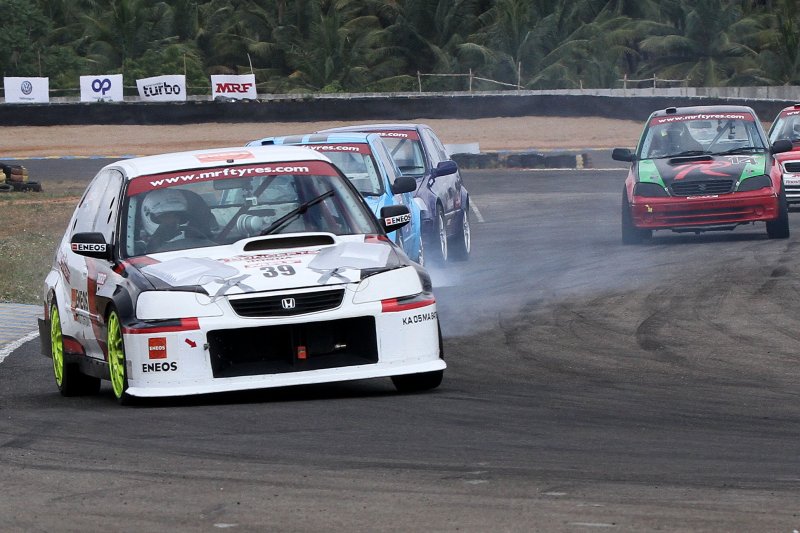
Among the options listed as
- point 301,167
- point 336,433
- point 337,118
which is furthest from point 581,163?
point 336,433

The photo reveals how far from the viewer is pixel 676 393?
8578mm

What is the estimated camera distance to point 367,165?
49.1 ft

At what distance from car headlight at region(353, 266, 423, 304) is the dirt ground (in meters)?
37.4

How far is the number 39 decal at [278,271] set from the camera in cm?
833

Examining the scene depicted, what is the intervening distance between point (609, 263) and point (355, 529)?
1202 centimetres

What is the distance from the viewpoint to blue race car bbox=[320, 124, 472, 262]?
1703 centimetres

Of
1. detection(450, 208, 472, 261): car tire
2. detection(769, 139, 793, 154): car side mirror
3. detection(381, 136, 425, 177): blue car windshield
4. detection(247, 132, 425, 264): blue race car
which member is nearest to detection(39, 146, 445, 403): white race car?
detection(247, 132, 425, 264): blue race car

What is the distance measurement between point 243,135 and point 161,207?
39.6 metres

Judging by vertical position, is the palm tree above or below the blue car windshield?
above

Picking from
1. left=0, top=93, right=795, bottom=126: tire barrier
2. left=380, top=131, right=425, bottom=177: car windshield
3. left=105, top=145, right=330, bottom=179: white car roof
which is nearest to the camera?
left=105, top=145, right=330, bottom=179: white car roof

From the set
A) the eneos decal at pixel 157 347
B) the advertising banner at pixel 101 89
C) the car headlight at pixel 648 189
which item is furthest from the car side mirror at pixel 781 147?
the advertising banner at pixel 101 89

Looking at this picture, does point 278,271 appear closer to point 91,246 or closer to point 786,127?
point 91,246

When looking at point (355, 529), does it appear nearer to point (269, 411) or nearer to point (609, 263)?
point (269, 411)

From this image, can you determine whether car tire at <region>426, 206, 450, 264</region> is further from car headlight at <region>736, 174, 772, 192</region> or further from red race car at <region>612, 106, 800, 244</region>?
car headlight at <region>736, 174, 772, 192</region>
